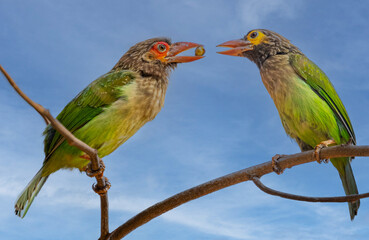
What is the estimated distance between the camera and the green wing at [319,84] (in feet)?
10.2

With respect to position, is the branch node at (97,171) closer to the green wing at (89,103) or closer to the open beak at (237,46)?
A: the green wing at (89,103)

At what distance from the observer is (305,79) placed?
Result: 3152 millimetres

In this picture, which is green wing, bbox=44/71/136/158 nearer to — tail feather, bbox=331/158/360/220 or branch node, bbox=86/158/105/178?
branch node, bbox=86/158/105/178

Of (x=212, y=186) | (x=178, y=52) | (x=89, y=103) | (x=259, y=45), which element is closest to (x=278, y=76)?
(x=259, y=45)

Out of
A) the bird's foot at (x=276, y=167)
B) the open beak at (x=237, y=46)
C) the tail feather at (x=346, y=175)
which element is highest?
the open beak at (x=237, y=46)

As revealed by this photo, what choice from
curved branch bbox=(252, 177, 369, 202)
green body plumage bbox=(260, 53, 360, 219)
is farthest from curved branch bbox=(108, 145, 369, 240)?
green body plumage bbox=(260, 53, 360, 219)

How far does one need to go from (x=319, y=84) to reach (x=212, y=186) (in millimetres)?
1465

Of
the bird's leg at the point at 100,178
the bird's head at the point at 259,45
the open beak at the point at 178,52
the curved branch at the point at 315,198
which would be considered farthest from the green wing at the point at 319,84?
the bird's leg at the point at 100,178

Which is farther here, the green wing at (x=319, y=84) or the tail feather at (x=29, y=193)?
the green wing at (x=319, y=84)

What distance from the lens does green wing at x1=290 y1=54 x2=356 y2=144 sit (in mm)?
3105

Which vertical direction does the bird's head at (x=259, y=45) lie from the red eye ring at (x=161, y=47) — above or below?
above

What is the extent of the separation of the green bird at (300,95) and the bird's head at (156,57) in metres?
0.33

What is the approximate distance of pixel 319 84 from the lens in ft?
10.6

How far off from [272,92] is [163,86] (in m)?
0.81
